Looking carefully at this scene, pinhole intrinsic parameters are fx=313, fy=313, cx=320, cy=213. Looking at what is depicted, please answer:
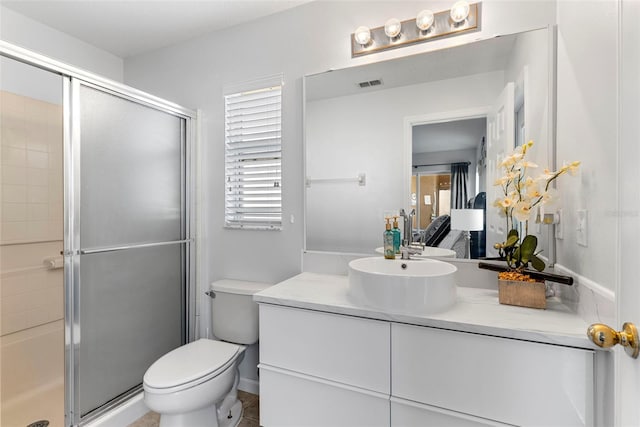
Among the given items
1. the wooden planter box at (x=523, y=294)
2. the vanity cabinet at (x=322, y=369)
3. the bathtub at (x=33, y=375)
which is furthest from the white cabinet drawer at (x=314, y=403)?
the bathtub at (x=33, y=375)

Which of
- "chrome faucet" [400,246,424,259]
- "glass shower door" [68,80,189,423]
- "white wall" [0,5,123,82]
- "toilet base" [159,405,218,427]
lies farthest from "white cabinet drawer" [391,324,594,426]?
"white wall" [0,5,123,82]

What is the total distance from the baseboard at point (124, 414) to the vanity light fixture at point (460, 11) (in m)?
2.70

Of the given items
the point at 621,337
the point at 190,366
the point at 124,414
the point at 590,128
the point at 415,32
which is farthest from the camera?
the point at 124,414

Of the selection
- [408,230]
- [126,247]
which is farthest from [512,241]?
[126,247]

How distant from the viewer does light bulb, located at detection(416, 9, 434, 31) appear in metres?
1.57

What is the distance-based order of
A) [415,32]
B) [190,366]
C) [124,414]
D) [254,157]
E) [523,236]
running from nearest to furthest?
[523,236] → [190,366] → [415,32] → [124,414] → [254,157]

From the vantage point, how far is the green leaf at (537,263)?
4.12 ft

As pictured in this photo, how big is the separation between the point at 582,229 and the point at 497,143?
1.88 ft

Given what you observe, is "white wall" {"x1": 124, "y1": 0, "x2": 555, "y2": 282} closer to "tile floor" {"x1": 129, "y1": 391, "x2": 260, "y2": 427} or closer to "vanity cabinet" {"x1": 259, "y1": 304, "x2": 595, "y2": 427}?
"vanity cabinet" {"x1": 259, "y1": 304, "x2": 595, "y2": 427}

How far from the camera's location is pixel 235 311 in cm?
192

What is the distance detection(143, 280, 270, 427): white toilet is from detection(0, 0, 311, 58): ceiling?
1710mm

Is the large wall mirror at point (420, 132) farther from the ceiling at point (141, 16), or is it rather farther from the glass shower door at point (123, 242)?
the glass shower door at point (123, 242)

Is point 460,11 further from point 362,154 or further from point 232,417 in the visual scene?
point 232,417

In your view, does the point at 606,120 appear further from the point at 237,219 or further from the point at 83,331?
the point at 83,331
